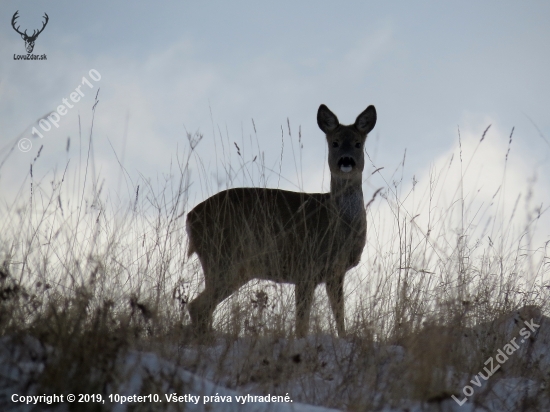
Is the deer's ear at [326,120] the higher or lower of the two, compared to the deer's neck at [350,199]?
higher

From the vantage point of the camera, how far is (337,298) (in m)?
5.11

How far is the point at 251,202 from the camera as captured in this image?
6.21 m

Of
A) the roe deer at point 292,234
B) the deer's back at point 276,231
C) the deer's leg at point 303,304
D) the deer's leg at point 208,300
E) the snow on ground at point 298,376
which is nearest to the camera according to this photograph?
the snow on ground at point 298,376

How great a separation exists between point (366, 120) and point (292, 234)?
6.16 ft

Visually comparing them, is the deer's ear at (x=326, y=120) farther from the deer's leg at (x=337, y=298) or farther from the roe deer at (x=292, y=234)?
the deer's leg at (x=337, y=298)

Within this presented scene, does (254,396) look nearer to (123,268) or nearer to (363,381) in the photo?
(363,381)

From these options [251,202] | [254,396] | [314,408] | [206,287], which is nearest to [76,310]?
[254,396]

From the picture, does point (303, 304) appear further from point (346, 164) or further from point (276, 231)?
point (346, 164)

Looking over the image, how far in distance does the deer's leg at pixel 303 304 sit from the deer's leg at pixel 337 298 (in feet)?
0.69

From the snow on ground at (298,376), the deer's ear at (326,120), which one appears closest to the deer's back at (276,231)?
the deer's ear at (326,120)

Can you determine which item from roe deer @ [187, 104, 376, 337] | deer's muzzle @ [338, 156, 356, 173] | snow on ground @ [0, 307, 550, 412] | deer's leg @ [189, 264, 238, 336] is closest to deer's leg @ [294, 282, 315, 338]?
roe deer @ [187, 104, 376, 337]

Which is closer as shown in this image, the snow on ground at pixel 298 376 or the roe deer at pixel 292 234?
the snow on ground at pixel 298 376

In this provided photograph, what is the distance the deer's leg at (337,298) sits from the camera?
4.68 m

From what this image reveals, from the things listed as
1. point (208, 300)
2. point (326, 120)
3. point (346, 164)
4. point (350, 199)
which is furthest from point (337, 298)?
point (326, 120)
